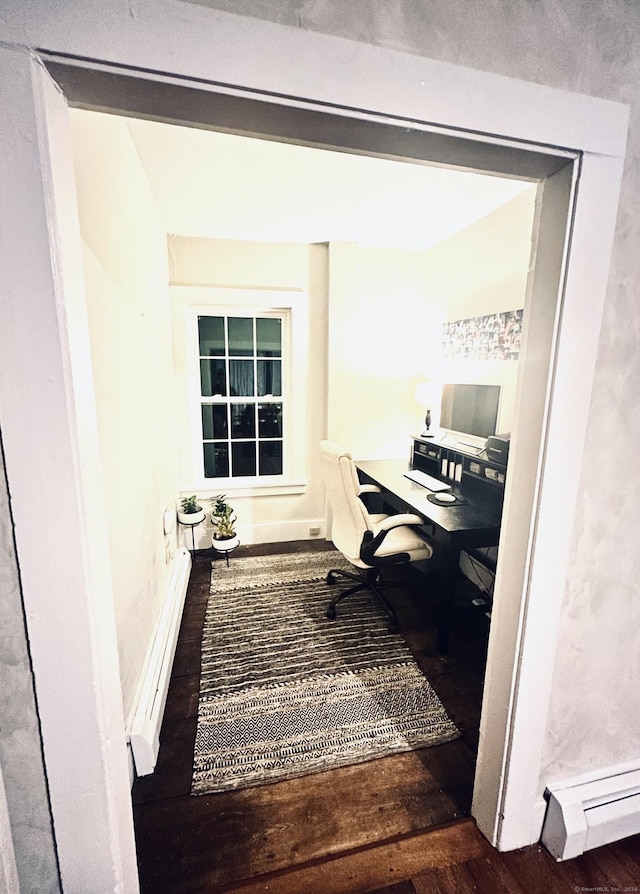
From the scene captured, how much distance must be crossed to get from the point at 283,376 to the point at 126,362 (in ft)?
6.12

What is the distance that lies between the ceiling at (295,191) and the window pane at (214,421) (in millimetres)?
1359

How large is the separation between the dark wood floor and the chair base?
66 centimetres

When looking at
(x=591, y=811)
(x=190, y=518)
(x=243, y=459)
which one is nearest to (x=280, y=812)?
(x=591, y=811)

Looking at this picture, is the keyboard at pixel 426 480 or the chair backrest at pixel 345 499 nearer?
the chair backrest at pixel 345 499

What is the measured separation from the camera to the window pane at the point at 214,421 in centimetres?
333

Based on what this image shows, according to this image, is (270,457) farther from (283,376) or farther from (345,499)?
(345,499)

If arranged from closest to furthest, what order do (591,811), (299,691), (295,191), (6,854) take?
(6,854) → (591,811) → (299,691) → (295,191)

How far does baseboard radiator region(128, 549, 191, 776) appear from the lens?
55.2 inches

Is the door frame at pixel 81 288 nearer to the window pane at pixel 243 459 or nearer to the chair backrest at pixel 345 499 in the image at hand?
the chair backrest at pixel 345 499

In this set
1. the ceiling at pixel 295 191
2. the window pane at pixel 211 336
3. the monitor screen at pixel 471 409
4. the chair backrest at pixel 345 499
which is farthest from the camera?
the window pane at pixel 211 336

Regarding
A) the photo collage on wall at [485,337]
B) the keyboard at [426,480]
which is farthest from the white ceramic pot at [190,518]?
the photo collage on wall at [485,337]

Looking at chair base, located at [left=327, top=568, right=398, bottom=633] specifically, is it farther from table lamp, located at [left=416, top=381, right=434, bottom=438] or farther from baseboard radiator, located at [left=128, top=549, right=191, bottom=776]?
table lamp, located at [left=416, top=381, right=434, bottom=438]

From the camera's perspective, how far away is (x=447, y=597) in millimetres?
2029

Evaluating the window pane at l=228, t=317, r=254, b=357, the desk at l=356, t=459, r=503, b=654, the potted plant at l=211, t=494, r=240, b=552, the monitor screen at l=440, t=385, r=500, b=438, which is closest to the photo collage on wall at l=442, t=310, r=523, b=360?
the monitor screen at l=440, t=385, r=500, b=438
